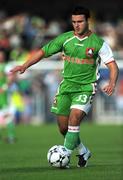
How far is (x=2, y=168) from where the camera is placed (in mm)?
13047

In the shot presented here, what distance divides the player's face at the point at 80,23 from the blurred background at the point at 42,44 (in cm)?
931

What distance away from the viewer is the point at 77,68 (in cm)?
1299

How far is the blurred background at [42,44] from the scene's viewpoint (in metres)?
28.4

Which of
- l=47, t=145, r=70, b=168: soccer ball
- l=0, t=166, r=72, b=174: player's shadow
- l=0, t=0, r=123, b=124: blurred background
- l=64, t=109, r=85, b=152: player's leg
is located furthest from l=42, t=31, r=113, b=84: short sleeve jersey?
l=0, t=0, r=123, b=124: blurred background

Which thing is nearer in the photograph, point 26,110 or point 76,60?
point 76,60

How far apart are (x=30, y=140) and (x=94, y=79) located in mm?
8577

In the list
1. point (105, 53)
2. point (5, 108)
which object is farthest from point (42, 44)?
point (105, 53)

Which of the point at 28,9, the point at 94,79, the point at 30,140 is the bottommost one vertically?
the point at 30,140

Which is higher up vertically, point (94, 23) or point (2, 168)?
point (94, 23)

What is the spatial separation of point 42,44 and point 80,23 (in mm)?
18837

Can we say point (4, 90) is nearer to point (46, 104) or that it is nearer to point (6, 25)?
point (46, 104)

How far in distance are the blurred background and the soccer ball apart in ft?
30.7

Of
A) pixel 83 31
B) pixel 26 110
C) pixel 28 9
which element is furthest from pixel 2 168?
pixel 28 9

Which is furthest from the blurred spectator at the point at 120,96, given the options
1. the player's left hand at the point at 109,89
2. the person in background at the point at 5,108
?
the player's left hand at the point at 109,89
